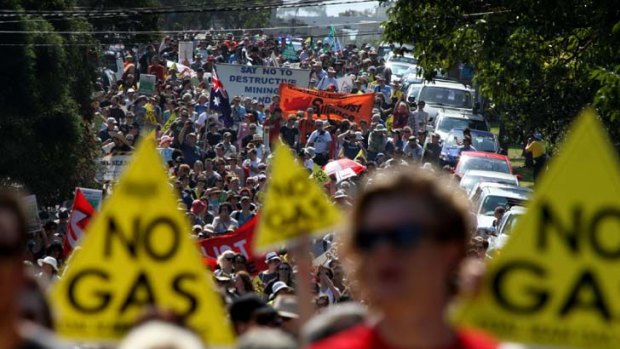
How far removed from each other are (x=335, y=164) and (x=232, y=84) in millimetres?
8537

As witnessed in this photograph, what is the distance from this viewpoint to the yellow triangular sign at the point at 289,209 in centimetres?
602

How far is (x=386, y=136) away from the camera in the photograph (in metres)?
30.2

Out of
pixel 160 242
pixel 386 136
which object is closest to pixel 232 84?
pixel 386 136

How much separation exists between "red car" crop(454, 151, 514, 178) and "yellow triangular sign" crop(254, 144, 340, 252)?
24.0 m

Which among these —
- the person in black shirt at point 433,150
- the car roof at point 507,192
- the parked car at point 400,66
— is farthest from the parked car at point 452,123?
the parked car at point 400,66

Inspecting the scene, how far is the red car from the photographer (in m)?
30.4

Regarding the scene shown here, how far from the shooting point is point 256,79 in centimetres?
3316

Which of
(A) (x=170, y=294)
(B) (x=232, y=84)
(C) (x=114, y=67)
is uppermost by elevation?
(A) (x=170, y=294)

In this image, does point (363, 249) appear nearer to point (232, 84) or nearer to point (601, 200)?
point (601, 200)

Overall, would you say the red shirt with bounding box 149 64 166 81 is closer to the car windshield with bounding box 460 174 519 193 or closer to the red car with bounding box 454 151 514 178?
the red car with bounding box 454 151 514 178

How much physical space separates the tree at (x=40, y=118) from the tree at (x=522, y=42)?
4.46 meters

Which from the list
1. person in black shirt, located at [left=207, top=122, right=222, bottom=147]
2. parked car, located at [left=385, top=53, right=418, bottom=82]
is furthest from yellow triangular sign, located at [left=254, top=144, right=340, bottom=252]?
parked car, located at [left=385, top=53, right=418, bottom=82]

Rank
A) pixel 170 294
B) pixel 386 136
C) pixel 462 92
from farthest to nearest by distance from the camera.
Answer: pixel 462 92 → pixel 386 136 → pixel 170 294

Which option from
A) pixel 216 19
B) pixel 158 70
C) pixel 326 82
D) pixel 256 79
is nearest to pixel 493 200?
pixel 256 79
